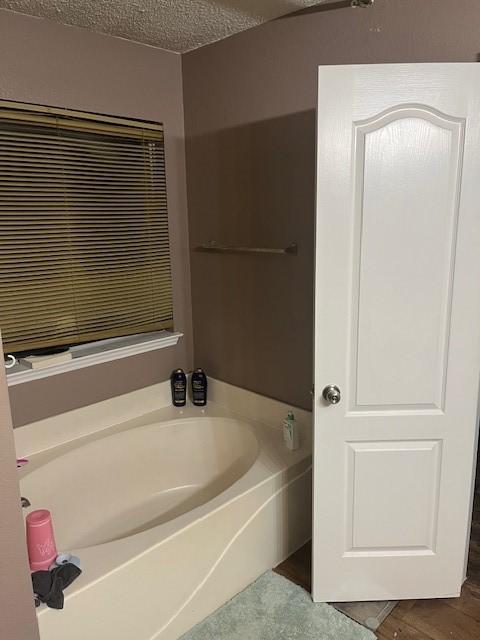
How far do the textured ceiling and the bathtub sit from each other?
1.83 metres

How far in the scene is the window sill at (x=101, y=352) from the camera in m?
2.23

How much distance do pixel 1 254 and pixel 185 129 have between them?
4.03ft

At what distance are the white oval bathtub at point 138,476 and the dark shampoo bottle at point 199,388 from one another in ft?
0.54

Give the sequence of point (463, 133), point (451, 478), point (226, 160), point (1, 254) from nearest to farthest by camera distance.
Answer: point (463, 133) → point (451, 478) → point (1, 254) → point (226, 160)

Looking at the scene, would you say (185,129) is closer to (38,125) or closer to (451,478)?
(38,125)

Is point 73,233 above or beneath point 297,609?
above

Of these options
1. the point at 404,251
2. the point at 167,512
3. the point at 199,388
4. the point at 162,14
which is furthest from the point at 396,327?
the point at 162,14

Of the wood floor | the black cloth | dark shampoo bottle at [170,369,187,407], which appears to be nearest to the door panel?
the wood floor

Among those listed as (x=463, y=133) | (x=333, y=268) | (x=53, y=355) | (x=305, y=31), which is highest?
(x=305, y=31)

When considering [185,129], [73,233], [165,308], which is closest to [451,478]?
[165,308]

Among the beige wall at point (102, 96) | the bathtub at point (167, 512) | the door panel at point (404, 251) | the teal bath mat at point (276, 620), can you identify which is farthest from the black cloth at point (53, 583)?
the door panel at point (404, 251)

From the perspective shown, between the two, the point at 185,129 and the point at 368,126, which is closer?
the point at 368,126

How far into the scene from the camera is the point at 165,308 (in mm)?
2805

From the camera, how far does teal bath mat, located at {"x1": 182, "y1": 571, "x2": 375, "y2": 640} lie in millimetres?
1875
